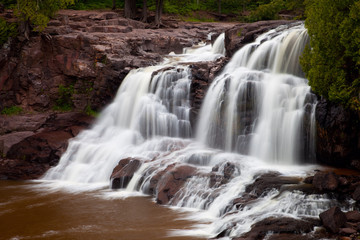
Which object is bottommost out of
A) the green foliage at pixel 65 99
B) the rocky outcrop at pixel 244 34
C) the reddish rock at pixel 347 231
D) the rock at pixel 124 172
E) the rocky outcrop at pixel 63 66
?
the rock at pixel 124 172

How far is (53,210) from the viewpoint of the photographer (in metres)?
15.0

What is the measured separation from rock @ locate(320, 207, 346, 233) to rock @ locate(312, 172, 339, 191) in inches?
71.5

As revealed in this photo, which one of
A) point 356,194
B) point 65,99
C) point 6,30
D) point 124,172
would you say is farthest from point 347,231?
point 6,30

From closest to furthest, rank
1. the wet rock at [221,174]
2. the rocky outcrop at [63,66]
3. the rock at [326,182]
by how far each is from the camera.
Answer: the rock at [326,182] → the wet rock at [221,174] → the rocky outcrop at [63,66]

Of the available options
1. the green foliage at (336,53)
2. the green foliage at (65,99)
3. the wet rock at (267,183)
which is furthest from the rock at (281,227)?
the green foliage at (65,99)

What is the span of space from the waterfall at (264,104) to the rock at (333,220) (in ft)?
18.5

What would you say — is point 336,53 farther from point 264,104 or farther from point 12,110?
point 12,110

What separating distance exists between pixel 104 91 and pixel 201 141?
8.30m

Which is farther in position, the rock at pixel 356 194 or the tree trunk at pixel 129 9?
the tree trunk at pixel 129 9

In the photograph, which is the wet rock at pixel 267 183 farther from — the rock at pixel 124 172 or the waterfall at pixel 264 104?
the rock at pixel 124 172

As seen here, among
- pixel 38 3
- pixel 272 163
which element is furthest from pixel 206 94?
pixel 38 3

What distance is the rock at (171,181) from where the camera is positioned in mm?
15391

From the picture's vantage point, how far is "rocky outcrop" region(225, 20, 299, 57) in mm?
23656

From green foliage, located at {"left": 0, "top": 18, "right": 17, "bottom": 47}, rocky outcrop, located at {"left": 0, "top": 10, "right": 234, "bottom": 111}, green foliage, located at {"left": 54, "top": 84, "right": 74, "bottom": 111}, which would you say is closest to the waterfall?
rocky outcrop, located at {"left": 0, "top": 10, "right": 234, "bottom": 111}
